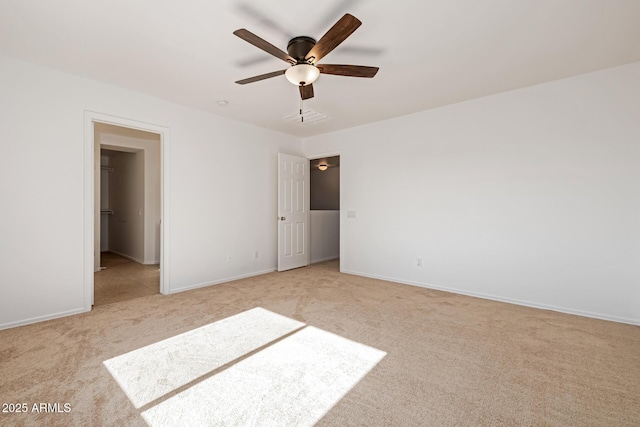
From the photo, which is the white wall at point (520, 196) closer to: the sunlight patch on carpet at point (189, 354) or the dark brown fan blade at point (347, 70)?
the dark brown fan blade at point (347, 70)

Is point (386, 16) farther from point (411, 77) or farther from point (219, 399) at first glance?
point (219, 399)

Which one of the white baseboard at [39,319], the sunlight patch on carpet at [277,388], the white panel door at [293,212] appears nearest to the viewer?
the sunlight patch on carpet at [277,388]

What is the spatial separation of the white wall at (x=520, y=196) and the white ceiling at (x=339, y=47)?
37cm

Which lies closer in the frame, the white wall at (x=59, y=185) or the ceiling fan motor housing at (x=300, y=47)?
the ceiling fan motor housing at (x=300, y=47)

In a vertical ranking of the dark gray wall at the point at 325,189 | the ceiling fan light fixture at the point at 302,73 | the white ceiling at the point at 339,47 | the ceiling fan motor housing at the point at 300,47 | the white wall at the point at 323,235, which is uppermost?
the white ceiling at the point at 339,47

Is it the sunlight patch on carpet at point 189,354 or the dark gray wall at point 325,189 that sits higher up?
the dark gray wall at point 325,189

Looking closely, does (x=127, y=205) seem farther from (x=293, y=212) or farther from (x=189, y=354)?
(x=189, y=354)

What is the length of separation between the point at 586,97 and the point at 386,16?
2.52 m

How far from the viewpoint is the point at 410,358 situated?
216cm

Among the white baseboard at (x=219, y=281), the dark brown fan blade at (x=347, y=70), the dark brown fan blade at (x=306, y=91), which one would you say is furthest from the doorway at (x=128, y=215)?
the dark brown fan blade at (x=347, y=70)

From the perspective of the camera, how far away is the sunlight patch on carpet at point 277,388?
5.07ft

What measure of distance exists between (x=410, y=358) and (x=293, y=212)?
3597 millimetres

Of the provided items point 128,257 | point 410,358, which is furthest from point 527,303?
point 128,257

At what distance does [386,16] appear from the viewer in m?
2.13
